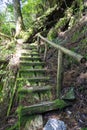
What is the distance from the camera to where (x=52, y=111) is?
10.8 ft

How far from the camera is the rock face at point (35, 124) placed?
302cm

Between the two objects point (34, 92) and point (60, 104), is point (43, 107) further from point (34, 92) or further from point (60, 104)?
point (34, 92)

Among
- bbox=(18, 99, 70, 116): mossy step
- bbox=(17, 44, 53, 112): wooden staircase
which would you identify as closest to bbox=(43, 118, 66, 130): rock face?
bbox=(18, 99, 70, 116): mossy step

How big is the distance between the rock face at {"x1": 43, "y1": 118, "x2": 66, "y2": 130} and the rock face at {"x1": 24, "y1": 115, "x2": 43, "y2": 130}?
16 cm

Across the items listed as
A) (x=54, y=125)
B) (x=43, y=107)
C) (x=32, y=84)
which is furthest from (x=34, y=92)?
(x=54, y=125)

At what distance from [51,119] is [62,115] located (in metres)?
0.27

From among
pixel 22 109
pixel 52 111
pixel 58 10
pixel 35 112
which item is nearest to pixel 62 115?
pixel 52 111

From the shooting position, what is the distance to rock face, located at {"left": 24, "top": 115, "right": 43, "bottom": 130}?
302 cm

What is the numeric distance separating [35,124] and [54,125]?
1.21 ft

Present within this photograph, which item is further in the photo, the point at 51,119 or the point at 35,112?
the point at 35,112

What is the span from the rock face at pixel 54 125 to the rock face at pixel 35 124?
0.16 m

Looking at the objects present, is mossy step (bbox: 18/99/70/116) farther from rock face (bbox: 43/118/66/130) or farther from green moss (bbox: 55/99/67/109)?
rock face (bbox: 43/118/66/130)

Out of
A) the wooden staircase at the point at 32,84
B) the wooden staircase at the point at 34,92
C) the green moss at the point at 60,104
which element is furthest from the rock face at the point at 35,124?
the wooden staircase at the point at 32,84

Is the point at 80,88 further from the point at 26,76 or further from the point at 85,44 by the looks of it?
the point at 26,76
